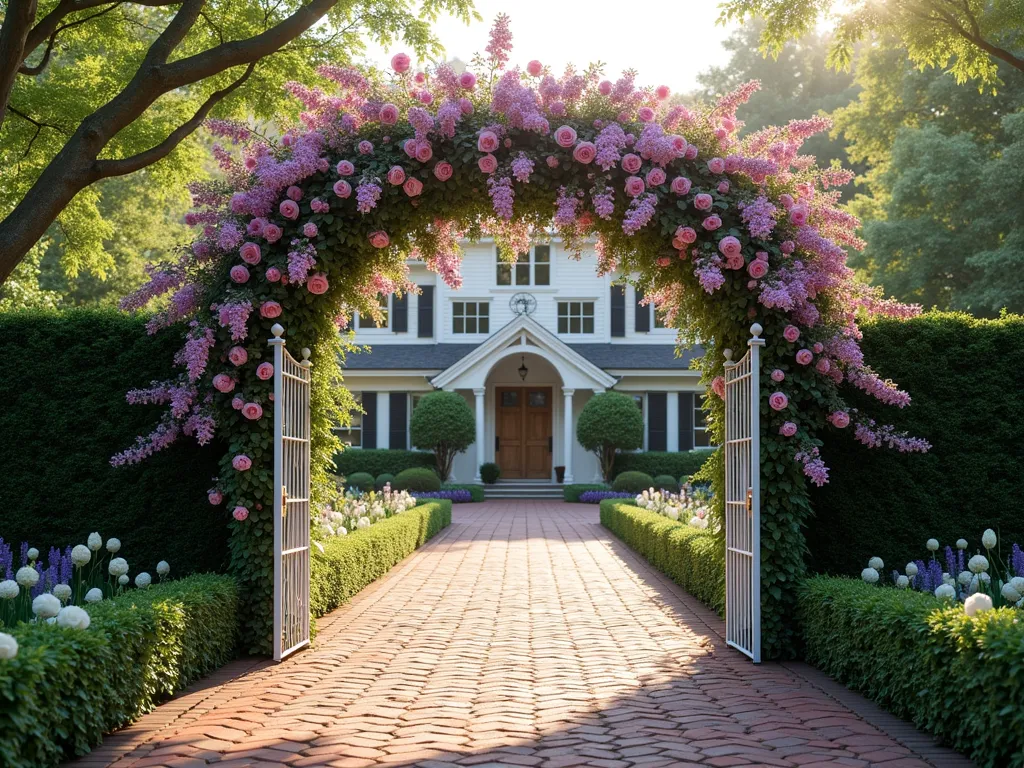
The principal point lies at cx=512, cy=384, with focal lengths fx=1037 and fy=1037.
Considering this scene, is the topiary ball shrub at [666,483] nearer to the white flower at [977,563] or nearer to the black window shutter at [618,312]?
the black window shutter at [618,312]

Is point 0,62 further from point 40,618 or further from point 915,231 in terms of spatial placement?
point 915,231

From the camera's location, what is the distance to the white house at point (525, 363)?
2859cm

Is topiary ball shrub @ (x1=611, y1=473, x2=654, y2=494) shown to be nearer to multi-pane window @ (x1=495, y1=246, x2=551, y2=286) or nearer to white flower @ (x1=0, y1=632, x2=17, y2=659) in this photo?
multi-pane window @ (x1=495, y1=246, x2=551, y2=286)

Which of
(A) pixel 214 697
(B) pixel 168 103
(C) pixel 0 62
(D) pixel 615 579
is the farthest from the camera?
(B) pixel 168 103

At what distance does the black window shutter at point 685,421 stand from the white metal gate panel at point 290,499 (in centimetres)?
2247

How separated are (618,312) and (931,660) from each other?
2628 cm

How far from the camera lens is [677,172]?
26.4 ft

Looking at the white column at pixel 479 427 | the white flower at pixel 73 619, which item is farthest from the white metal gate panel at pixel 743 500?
the white column at pixel 479 427

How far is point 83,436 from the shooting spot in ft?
29.4

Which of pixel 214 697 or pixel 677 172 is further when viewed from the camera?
pixel 677 172

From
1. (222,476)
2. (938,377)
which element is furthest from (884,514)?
(222,476)

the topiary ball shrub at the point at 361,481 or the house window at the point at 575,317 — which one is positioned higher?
the house window at the point at 575,317

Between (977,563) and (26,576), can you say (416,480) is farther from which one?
(977,563)

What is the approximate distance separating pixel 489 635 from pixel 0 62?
5.85 m
